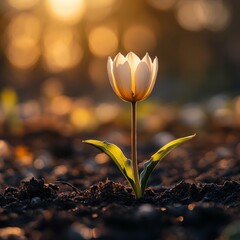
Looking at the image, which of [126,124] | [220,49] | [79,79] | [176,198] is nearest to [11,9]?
[79,79]

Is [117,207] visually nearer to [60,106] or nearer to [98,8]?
[60,106]

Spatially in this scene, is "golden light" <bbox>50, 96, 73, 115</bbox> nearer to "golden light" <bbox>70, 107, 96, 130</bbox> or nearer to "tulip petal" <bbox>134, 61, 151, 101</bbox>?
"golden light" <bbox>70, 107, 96, 130</bbox>

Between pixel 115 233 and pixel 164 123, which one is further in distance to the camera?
pixel 164 123

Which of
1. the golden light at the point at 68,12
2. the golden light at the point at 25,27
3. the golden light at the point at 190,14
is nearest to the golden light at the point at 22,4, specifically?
the golden light at the point at 25,27

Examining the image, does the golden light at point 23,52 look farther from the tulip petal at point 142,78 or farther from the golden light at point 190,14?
the tulip petal at point 142,78

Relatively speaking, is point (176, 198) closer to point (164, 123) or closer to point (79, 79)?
point (164, 123)

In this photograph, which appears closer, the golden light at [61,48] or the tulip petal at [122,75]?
the tulip petal at [122,75]

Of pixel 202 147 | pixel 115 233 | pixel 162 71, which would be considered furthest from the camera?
pixel 162 71
